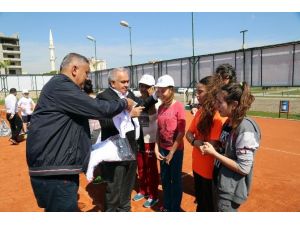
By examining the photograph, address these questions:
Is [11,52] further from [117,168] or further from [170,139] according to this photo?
[117,168]

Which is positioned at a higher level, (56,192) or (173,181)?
(56,192)

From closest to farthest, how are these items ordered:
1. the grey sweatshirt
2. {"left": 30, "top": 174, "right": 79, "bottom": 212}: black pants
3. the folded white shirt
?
the grey sweatshirt < {"left": 30, "top": 174, "right": 79, "bottom": 212}: black pants < the folded white shirt

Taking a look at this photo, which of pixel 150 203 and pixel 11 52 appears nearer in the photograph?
pixel 150 203

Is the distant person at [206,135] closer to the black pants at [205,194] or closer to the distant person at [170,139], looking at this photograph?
the black pants at [205,194]

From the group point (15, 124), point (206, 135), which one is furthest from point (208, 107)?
point (15, 124)

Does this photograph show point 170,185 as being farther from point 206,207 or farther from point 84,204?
point 84,204

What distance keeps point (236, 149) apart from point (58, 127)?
1513 millimetres

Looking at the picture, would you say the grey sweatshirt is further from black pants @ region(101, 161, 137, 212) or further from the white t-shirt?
the white t-shirt

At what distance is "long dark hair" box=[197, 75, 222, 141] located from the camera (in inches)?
112

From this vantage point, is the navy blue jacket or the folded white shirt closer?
the navy blue jacket

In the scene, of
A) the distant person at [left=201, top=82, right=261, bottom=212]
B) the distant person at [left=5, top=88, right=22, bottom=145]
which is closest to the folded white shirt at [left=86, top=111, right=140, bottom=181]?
the distant person at [left=201, top=82, right=261, bottom=212]

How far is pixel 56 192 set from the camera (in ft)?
7.35

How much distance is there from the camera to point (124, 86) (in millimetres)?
3285

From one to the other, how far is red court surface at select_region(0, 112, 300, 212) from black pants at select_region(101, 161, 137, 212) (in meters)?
0.94
